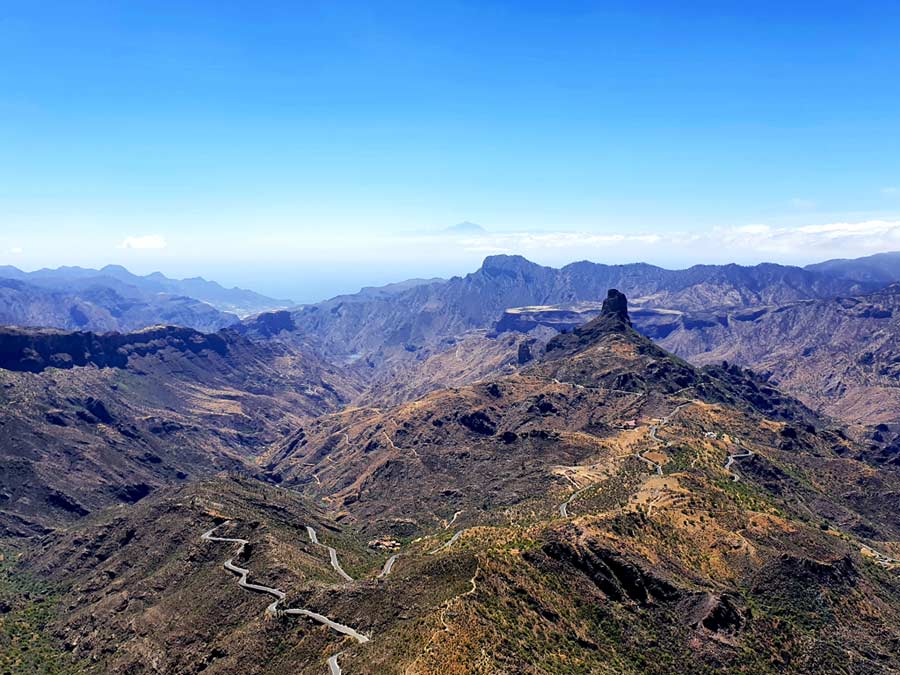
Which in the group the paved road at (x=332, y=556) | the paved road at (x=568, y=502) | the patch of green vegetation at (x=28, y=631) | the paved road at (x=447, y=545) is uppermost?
the paved road at (x=447, y=545)

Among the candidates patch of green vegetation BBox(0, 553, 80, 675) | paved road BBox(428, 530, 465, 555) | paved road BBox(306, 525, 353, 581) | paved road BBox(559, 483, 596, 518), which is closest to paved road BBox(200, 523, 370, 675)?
paved road BBox(306, 525, 353, 581)

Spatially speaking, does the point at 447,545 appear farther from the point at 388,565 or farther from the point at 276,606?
the point at 276,606

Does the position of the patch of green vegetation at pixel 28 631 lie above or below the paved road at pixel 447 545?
below

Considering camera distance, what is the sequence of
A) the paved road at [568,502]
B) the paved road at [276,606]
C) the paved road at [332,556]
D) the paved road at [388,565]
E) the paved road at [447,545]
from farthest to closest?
the paved road at [568,502], the paved road at [332,556], the paved road at [447,545], the paved road at [388,565], the paved road at [276,606]

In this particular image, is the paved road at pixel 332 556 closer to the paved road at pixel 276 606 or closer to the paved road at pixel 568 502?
the paved road at pixel 276 606

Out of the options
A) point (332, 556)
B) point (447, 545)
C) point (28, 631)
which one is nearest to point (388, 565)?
point (447, 545)

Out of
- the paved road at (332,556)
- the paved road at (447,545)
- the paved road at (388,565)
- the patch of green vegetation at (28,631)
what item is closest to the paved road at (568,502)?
the paved road at (447,545)

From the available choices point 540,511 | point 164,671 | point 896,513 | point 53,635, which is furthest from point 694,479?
point 53,635
